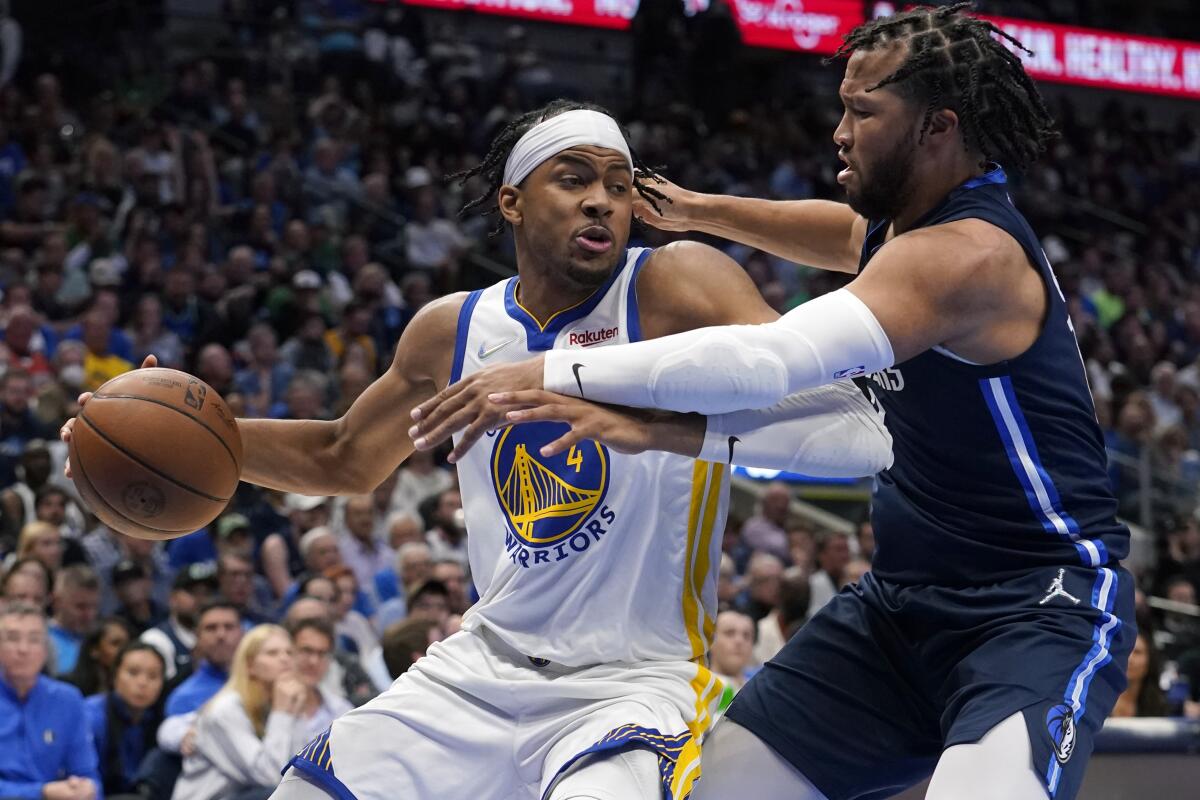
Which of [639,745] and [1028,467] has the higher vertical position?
[1028,467]

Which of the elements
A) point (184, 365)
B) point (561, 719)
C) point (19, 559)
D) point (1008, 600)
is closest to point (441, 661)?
point (561, 719)

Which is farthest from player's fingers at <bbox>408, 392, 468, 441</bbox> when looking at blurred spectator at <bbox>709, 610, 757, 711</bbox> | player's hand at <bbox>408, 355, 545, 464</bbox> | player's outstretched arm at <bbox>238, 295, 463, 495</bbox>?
blurred spectator at <bbox>709, 610, 757, 711</bbox>

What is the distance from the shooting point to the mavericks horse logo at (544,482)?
3.25 meters

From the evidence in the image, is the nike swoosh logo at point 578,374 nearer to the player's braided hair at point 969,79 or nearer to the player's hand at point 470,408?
the player's hand at point 470,408

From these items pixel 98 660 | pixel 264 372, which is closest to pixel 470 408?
pixel 98 660

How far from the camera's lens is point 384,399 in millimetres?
3672

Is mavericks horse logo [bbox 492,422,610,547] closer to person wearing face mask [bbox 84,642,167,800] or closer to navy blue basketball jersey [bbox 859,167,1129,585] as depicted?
navy blue basketball jersey [bbox 859,167,1129,585]

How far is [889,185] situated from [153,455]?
66.8 inches

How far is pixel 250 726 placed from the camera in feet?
19.7

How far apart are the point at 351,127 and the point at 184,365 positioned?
426 cm

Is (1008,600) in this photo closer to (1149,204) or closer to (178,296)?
(178,296)

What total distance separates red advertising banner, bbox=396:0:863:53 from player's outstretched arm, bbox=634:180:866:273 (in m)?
12.6

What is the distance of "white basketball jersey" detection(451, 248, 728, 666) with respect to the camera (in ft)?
10.6

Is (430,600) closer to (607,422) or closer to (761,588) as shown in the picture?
(761,588)
